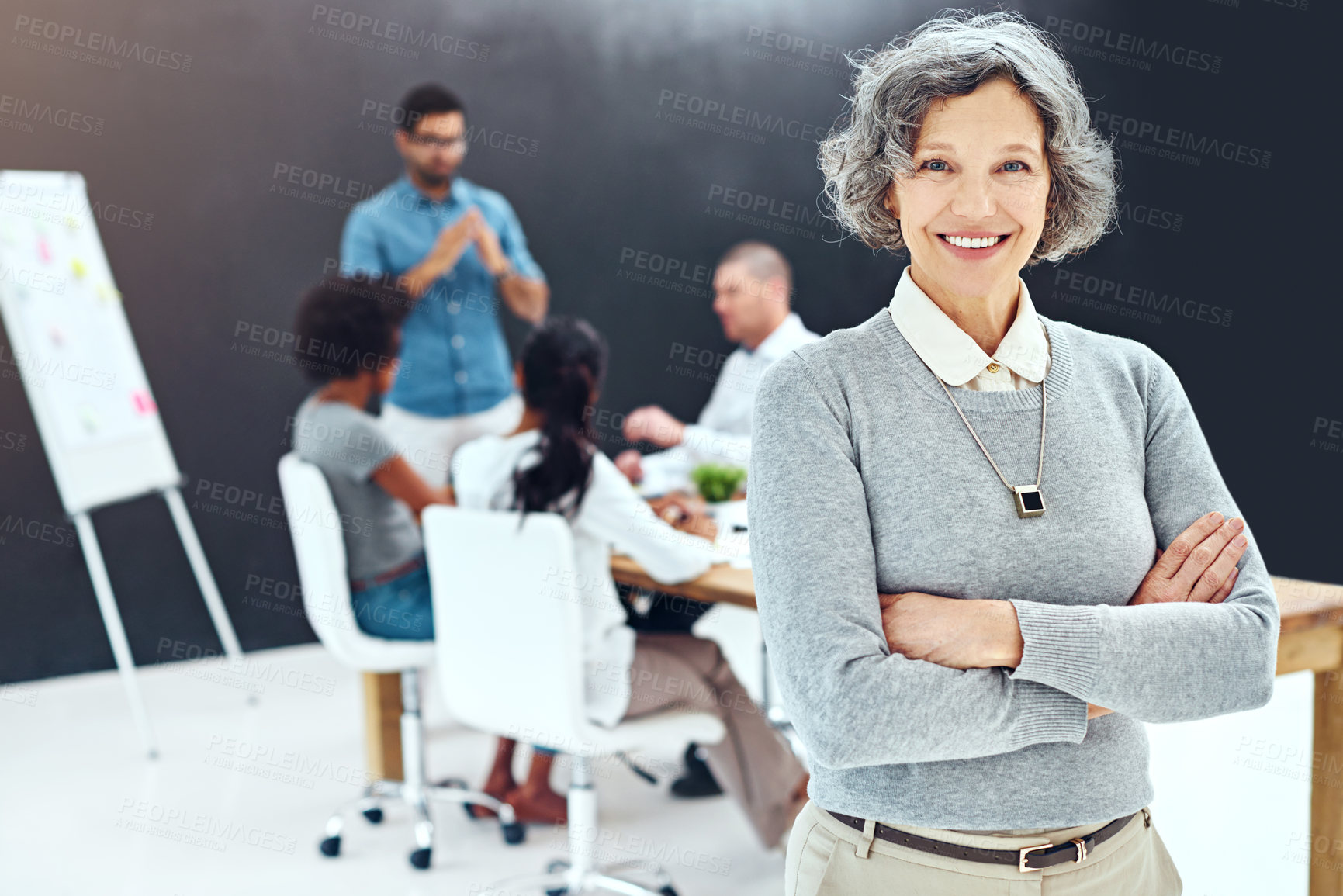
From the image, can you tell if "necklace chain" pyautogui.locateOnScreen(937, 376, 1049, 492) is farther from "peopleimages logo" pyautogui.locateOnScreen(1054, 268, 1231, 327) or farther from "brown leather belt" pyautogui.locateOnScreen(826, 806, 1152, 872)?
"peopleimages logo" pyautogui.locateOnScreen(1054, 268, 1231, 327)

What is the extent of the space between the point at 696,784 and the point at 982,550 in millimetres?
2507

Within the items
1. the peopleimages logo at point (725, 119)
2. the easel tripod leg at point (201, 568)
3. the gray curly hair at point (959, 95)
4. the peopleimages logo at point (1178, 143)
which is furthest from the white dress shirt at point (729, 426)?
the gray curly hair at point (959, 95)

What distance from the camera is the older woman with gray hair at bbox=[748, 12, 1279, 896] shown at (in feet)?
3.55

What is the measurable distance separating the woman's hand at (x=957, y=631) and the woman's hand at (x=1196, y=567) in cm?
A: 19

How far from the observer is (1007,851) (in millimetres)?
1096

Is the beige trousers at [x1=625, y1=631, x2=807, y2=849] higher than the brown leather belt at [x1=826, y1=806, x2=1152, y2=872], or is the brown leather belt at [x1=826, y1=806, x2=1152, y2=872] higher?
the brown leather belt at [x1=826, y1=806, x2=1152, y2=872]

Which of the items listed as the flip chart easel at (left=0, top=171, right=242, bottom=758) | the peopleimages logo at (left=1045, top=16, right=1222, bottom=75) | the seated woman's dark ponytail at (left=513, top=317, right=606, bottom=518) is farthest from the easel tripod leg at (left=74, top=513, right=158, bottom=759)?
the peopleimages logo at (left=1045, top=16, right=1222, bottom=75)

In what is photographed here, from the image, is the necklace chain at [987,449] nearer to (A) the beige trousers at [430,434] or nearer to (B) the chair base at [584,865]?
(B) the chair base at [584,865]

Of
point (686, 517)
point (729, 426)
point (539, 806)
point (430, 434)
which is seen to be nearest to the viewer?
point (686, 517)

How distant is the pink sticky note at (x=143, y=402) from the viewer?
A: 4.25m

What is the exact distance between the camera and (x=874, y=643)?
3.54ft

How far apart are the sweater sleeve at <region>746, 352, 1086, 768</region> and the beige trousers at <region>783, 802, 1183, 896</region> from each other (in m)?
0.10

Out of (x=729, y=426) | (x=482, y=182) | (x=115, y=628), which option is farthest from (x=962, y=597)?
(x=482, y=182)

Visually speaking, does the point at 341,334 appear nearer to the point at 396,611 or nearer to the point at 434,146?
the point at 396,611
